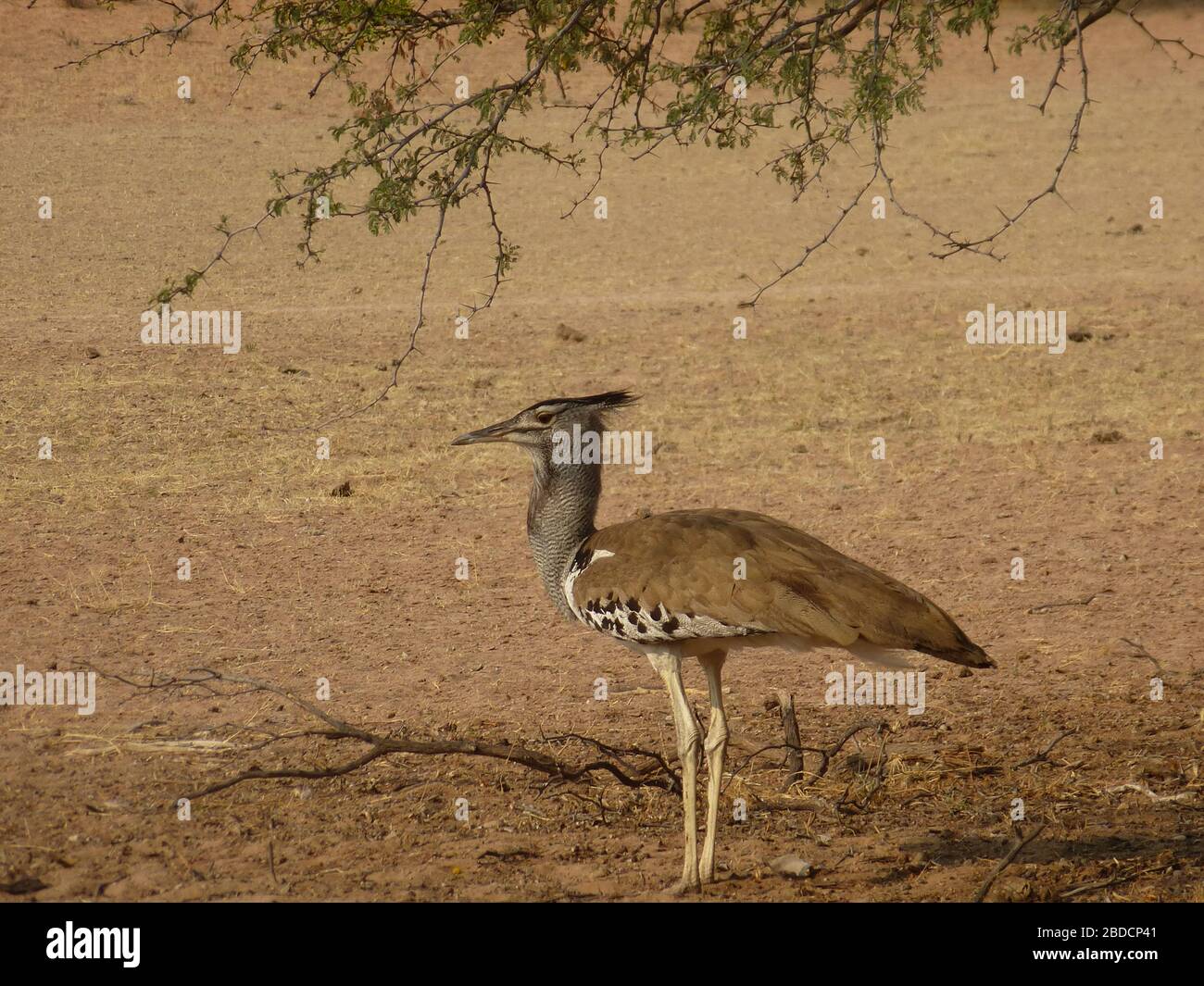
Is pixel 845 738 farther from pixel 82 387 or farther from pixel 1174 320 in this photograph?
pixel 1174 320

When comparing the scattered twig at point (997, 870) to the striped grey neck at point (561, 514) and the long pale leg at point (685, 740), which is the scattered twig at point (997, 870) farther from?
the striped grey neck at point (561, 514)

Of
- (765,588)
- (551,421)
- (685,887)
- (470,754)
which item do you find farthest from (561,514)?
(685,887)

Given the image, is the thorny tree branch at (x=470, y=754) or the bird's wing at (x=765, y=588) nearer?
the bird's wing at (x=765, y=588)

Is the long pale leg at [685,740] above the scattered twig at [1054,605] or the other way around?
the other way around

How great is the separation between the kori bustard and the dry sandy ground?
2.03 ft

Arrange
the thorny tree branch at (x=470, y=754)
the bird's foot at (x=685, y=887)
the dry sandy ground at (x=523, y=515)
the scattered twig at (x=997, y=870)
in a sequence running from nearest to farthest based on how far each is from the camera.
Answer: the scattered twig at (x=997, y=870) → the bird's foot at (x=685, y=887) → the thorny tree branch at (x=470, y=754) → the dry sandy ground at (x=523, y=515)

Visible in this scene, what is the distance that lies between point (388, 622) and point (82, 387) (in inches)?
202

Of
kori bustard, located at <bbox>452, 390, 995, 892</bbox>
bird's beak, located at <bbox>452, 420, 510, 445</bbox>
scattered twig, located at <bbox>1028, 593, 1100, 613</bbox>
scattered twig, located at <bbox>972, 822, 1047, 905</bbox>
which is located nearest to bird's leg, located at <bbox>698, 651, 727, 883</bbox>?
kori bustard, located at <bbox>452, 390, 995, 892</bbox>

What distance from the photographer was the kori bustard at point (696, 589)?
14.1 feet

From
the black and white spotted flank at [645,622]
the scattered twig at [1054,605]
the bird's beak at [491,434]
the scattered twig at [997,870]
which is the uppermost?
the bird's beak at [491,434]

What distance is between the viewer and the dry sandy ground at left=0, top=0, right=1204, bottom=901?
189 inches

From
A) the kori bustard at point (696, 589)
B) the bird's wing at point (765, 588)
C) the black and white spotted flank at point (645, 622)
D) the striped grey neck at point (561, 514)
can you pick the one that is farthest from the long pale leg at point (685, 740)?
the striped grey neck at point (561, 514)

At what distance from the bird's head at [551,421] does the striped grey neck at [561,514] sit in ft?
0.19
